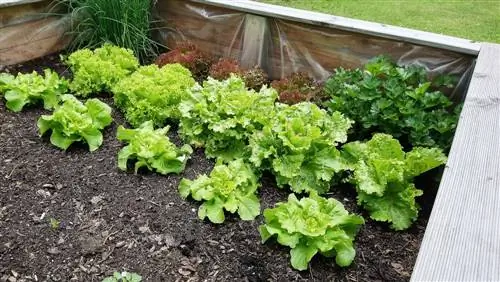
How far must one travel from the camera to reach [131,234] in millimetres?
2252

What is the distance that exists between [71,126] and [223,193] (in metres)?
1.08

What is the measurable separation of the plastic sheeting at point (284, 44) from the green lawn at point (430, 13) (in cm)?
214

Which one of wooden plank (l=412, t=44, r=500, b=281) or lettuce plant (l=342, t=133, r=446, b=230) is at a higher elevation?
wooden plank (l=412, t=44, r=500, b=281)

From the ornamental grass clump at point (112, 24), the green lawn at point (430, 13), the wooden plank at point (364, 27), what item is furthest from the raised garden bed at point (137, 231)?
the green lawn at point (430, 13)

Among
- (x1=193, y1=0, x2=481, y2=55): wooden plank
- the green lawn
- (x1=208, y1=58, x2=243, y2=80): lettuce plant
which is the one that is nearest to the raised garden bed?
(x1=193, y1=0, x2=481, y2=55): wooden plank

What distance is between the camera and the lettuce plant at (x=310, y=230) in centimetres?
211

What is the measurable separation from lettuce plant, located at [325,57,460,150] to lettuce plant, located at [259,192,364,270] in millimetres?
848

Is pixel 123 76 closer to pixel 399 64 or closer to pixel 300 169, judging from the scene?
pixel 300 169

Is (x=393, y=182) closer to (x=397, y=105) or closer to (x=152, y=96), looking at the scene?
(x=397, y=105)

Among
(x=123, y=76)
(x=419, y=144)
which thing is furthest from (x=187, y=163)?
(x=419, y=144)

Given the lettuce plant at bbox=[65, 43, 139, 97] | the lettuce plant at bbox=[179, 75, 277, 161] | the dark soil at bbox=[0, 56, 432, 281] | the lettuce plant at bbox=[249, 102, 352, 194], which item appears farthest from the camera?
the lettuce plant at bbox=[65, 43, 139, 97]

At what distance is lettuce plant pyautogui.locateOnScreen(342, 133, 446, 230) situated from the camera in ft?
7.93

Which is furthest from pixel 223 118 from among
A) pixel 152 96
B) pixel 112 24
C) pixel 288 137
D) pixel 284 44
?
pixel 112 24

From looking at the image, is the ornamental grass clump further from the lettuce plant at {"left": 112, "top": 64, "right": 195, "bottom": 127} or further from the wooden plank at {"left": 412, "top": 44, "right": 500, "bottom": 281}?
the wooden plank at {"left": 412, "top": 44, "right": 500, "bottom": 281}
